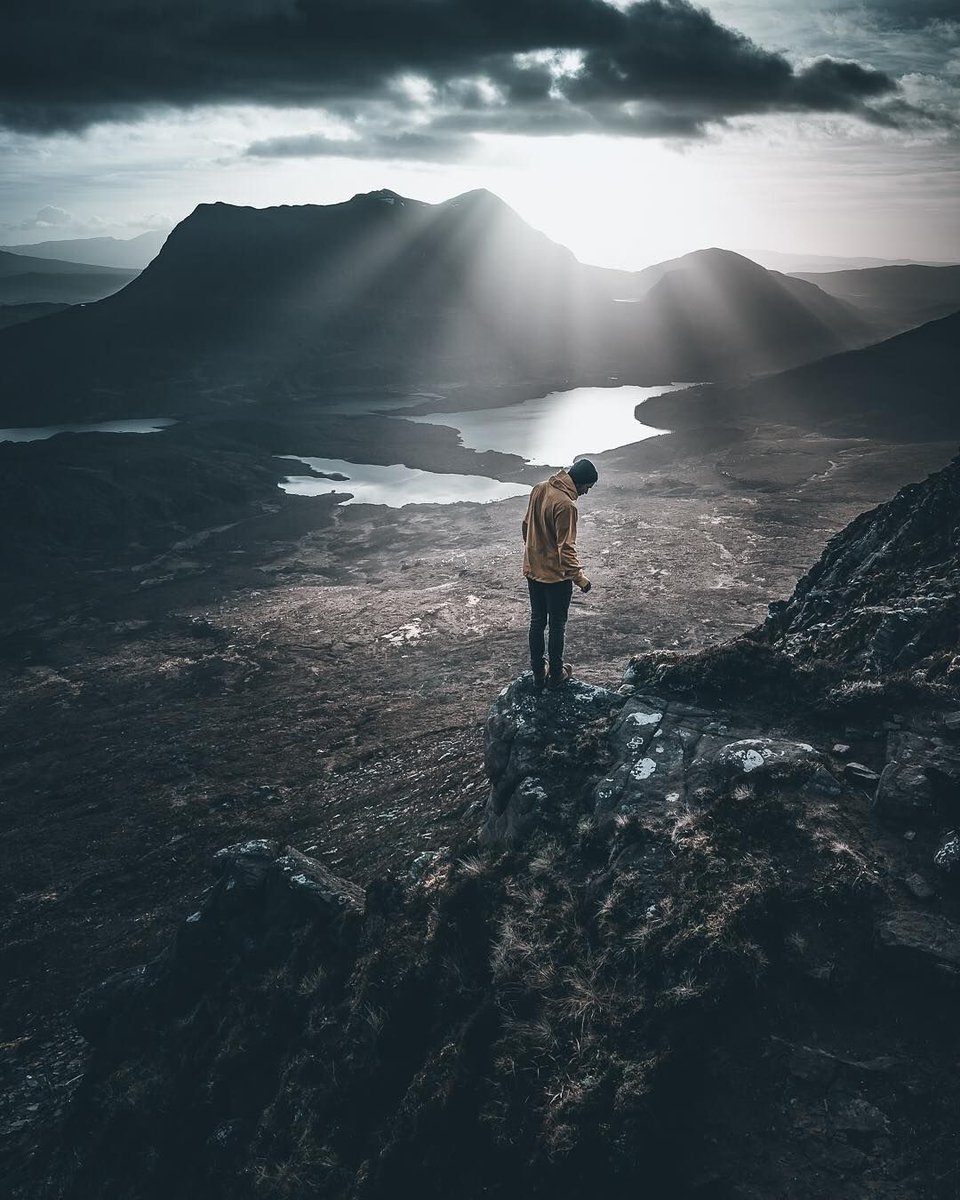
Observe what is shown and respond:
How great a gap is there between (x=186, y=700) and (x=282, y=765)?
7.18 meters

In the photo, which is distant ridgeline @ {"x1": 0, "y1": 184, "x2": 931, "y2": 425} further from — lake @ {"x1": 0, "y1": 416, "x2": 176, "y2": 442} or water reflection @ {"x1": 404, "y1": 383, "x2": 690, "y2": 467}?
water reflection @ {"x1": 404, "y1": 383, "x2": 690, "y2": 467}

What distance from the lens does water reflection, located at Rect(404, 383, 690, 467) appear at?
74.4 metres

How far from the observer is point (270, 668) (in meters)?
27.7

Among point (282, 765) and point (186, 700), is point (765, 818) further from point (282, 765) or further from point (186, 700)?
point (186, 700)

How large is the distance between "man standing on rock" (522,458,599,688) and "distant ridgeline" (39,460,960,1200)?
145 cm

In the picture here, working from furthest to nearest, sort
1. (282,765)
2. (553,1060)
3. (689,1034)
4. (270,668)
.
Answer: (270,668)
(282,765)
(553,1060)
(689,1034)

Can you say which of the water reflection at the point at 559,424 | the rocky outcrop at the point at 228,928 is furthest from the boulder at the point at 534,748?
the water reflection at the point at 559,424

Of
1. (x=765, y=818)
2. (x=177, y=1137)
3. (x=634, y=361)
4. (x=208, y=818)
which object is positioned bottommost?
(x=208, y=818)

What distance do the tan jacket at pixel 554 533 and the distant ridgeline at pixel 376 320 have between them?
9299 cm

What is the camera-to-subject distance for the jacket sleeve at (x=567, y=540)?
865 cm

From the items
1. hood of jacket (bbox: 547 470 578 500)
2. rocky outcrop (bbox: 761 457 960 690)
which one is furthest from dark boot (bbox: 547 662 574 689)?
rocky outcrop (bbox: 761 457 960 690)

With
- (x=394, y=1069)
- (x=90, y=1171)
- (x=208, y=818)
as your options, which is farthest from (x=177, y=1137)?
(x=208, y=818)

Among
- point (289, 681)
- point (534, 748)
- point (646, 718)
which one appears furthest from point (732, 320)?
point (534, 748)

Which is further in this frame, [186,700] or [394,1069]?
[186,700]
